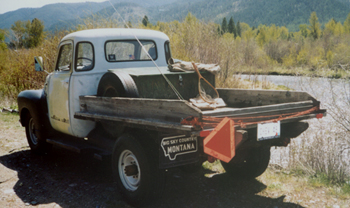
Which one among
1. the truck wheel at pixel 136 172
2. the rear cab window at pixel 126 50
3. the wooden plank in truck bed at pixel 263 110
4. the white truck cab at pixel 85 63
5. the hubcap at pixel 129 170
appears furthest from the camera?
the rear cab window at pixel 126 50

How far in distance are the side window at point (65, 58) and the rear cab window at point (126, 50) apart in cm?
59

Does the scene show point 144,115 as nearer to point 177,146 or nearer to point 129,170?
point 177,146

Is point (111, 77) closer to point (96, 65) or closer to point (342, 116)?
point (96, 65)

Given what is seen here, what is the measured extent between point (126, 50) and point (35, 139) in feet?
8.01

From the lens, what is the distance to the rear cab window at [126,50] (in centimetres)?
473

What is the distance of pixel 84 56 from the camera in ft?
15.4

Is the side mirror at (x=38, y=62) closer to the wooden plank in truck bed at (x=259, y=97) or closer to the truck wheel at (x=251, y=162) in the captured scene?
the wooden plank in truck bed at (x=259, y=97)

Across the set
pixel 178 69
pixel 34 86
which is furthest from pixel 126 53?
pixel 34 86

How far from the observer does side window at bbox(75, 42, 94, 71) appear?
461 cm

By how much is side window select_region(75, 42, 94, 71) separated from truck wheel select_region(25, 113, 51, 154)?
1.51 m

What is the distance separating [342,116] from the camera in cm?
494

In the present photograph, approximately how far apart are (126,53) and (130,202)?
2.45 metres


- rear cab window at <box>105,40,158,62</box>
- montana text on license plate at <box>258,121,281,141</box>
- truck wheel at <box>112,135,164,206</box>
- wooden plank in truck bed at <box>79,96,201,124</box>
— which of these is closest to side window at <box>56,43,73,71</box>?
rear cab window at <box>105,40,158,62</box>

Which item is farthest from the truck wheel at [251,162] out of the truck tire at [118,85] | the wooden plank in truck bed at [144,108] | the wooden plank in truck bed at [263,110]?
the truck tire at [118,85]
